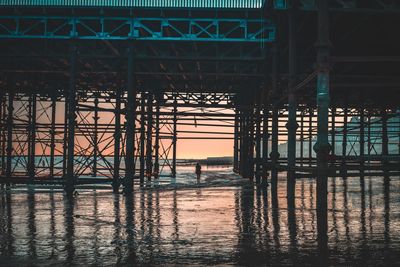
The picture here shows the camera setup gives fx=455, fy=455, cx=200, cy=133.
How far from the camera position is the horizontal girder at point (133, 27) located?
59.9 feet

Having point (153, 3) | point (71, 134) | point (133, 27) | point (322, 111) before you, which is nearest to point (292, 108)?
point (322, 111)

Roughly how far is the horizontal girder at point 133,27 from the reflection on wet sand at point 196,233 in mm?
7356

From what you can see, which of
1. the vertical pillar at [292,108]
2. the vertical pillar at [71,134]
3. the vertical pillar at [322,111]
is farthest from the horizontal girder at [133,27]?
the vertical pillar at [322,111]

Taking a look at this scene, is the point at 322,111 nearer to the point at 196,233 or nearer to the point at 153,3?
the point at 196,233

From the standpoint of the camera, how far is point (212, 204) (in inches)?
548

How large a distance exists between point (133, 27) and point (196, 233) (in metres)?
11.7

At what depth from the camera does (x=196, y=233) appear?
28.5 ft

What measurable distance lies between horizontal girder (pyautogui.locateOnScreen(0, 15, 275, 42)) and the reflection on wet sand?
7356mm

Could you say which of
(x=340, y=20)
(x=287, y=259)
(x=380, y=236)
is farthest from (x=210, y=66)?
(x=287, y=259)

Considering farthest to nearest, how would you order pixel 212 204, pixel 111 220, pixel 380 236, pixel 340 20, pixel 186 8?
pixel 186 8 → pixel 340 20 → pixel 212 204 → pixel 111 220 → pixel 380 236

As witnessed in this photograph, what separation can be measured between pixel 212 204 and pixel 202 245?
6337 millimetres

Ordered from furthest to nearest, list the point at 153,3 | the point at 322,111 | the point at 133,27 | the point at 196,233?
the point at 133,27
the point at 153,3
the point at 322,111
the point at 196,233

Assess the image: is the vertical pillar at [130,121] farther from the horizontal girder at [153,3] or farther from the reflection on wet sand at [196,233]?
the reflection on wet sand at [196,233]

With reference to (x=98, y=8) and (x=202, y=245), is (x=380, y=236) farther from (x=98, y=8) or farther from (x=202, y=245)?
(x=98, y=8)
